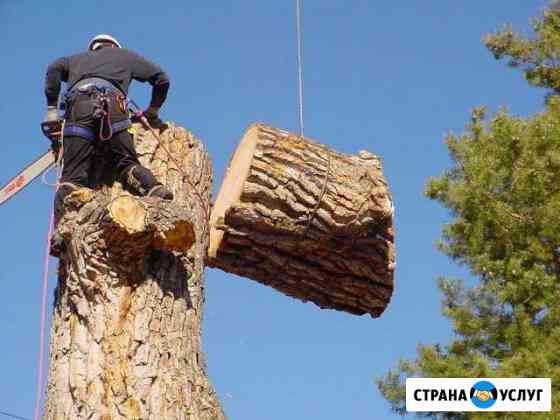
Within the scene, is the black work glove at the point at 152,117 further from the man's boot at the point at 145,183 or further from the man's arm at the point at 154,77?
the man's boot at the point at 145,183

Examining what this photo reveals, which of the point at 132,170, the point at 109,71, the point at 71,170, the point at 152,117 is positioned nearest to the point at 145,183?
the point at 132,170

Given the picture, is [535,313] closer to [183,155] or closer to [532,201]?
[532,201]

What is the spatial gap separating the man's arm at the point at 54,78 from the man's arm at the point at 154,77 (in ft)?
1.24

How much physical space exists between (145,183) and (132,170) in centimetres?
11

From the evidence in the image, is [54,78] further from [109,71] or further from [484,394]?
[484,394]

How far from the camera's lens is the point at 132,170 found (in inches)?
192

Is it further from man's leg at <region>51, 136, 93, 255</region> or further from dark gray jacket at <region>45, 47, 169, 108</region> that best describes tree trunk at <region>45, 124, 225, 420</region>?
dark gray jacket at <region>45, 47, 169, 108</region>

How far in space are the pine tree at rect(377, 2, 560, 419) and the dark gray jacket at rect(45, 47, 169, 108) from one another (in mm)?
3806

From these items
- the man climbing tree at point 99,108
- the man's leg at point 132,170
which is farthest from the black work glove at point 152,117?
the man's leg at point 132,170

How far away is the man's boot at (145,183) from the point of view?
4.75 metres

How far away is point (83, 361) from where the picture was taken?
434 centimetres

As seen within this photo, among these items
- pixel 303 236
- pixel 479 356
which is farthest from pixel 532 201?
pixel 303 236

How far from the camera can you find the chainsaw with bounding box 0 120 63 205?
17.2ft

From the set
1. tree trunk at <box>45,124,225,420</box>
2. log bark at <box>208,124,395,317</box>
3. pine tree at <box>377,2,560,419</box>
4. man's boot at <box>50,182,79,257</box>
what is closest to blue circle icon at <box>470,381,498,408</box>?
pine tree at <box>377,2,560,419</box>
